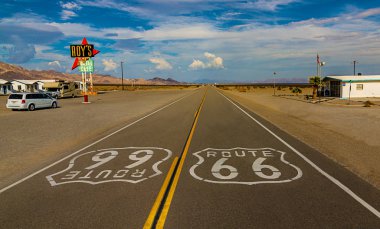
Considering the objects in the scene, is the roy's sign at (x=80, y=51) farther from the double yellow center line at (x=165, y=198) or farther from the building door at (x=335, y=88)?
the double yellow center line at (x=165, y=198)

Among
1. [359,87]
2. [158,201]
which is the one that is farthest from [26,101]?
[359,87]

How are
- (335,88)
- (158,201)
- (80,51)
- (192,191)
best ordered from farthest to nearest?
(335,88), (80,51), (192,191), (158,201)

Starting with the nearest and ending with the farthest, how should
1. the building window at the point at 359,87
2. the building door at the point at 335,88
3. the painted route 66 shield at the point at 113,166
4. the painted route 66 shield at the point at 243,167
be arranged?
1. the painted route 66 shield at the point at 243,167
2. the painted route 66 shield at the point at 113,166
3. the building window at the point at 359,87
4. the building door at the point at 335,88

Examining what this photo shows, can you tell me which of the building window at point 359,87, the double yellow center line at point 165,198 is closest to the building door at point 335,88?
the building window at point 359,87

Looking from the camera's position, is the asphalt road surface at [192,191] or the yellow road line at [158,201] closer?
the yellow road line at [158,201]

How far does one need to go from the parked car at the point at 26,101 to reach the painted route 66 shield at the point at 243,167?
80.7 ft

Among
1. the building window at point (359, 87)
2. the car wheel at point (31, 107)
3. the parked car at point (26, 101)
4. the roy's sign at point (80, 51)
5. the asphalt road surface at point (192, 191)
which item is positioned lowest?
the asphalt road surface at point (192, 191)

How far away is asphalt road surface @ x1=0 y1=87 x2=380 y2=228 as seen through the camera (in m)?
5.78

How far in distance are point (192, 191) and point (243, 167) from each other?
2.53 m

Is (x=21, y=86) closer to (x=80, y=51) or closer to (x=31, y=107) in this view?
(x=80, y=51)

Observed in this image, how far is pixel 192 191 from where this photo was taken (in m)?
7.29

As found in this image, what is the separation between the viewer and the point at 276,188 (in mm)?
7480

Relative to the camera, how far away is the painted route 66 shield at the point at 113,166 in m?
8.41

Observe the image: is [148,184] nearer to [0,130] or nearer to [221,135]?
[221,135]
